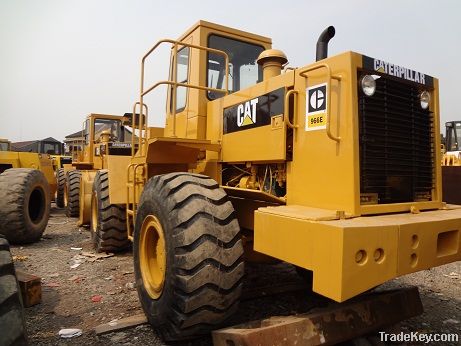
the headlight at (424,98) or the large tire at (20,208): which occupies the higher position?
the headlight at (424,98)

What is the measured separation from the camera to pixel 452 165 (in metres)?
10.2

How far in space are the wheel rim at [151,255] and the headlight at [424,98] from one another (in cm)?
253

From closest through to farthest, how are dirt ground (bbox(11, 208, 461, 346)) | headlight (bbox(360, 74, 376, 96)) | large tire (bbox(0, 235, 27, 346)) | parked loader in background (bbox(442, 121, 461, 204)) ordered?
large tire (bbox(0, 235, 27, 346))
headlight (bbox(360, 74, 376, 96))
dirt ground (bbox(11, 208, 461, 346))
parked loader in background (bbox(442, 121, 461, 204))

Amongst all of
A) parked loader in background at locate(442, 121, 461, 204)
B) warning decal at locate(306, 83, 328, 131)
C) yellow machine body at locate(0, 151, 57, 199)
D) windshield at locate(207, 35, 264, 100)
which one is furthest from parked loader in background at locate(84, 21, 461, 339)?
yellow machine body at locate(0, 151, 57, 199)

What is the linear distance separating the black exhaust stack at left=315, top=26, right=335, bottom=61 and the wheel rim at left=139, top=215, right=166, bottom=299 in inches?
79.9

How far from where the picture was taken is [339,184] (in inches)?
104

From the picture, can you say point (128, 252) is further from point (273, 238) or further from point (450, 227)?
point (450, 227)

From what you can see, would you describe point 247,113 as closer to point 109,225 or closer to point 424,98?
point 424,98

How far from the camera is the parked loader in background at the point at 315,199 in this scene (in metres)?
2.26

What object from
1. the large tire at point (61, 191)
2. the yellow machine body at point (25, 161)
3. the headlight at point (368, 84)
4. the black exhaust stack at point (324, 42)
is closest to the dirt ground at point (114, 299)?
the headlight at point (368, 84)

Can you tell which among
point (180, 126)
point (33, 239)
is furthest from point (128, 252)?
point (180, 126)

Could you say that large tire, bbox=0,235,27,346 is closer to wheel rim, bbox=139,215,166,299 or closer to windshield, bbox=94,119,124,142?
wheel rim, bbox=139,215,166,299

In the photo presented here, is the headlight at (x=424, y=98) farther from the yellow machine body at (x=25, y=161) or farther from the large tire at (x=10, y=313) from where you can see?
the yellow machine body at (x=25, y=161)

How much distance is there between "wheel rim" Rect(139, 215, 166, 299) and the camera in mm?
3471
